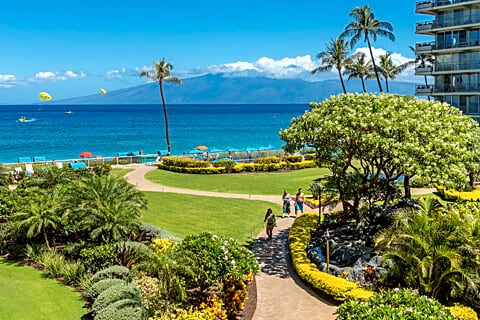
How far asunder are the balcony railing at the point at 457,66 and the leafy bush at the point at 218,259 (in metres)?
39.7

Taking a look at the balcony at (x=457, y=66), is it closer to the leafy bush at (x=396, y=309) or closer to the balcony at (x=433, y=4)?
the balcony at (x=433, y=4)

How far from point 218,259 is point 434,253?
626 centimetres

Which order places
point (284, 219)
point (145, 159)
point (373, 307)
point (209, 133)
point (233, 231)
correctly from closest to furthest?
point (373, 307)
point (233, 231)
point (284, 219)
point (145, 159)
point (209, 133)

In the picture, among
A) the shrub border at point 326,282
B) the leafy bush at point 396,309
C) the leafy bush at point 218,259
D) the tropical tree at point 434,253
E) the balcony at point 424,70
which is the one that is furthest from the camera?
the balcony at point 424,70

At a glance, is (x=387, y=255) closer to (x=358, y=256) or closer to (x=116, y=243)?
(x=358, y=256)

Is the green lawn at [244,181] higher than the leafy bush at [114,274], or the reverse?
the leafy bush at [114,274]

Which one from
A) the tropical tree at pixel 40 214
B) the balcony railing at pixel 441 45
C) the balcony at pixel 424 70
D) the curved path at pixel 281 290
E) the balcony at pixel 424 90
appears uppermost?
the balcony railing at pixel 441 45

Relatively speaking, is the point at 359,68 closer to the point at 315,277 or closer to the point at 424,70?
the point at 424,70

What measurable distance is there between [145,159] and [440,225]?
4116cm

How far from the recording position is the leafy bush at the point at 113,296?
12047mm

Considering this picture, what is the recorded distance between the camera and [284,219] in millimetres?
24750

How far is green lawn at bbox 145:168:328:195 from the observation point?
3297cm

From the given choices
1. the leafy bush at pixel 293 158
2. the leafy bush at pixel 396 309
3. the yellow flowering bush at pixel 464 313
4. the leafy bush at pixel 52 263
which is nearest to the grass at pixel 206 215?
the leafy bush at pixel 52 263

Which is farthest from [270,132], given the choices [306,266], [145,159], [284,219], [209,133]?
[306,266]
